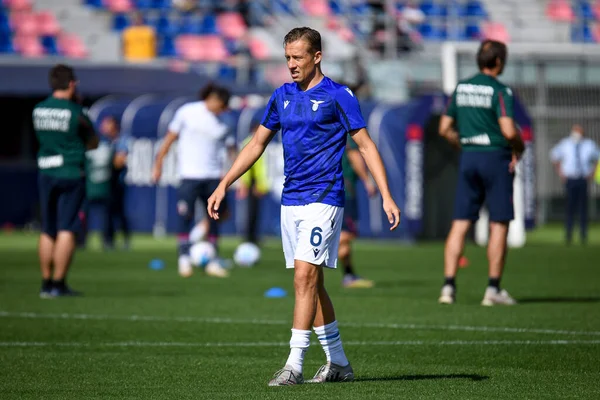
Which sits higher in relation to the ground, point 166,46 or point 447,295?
point 166,46

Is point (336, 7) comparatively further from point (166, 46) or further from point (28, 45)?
point (28, 45)

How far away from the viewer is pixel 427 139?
27703mm

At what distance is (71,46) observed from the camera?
112 feet

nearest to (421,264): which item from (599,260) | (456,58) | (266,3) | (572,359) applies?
(599,260)

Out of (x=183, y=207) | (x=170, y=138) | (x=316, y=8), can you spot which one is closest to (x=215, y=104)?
(x=170, y=138)

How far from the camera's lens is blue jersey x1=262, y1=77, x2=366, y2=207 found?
764 cm

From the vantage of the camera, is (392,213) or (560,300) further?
(560,300)

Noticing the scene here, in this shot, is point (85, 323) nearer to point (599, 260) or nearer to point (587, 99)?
point (599, 260)

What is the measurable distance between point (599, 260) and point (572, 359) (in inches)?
458

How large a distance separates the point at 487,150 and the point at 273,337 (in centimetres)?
324

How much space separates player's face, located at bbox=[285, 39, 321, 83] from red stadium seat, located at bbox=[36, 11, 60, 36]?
2774 cm

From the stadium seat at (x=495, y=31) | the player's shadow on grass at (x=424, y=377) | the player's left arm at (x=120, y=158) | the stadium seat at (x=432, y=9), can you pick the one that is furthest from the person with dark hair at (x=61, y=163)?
the stadium seat at (x=432, y=9)

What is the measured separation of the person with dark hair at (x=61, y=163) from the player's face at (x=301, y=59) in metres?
6.10

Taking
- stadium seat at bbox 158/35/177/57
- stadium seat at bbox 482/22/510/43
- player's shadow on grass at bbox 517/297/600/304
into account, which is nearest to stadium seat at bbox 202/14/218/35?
stadium seat at bbox 158/35/177/57
